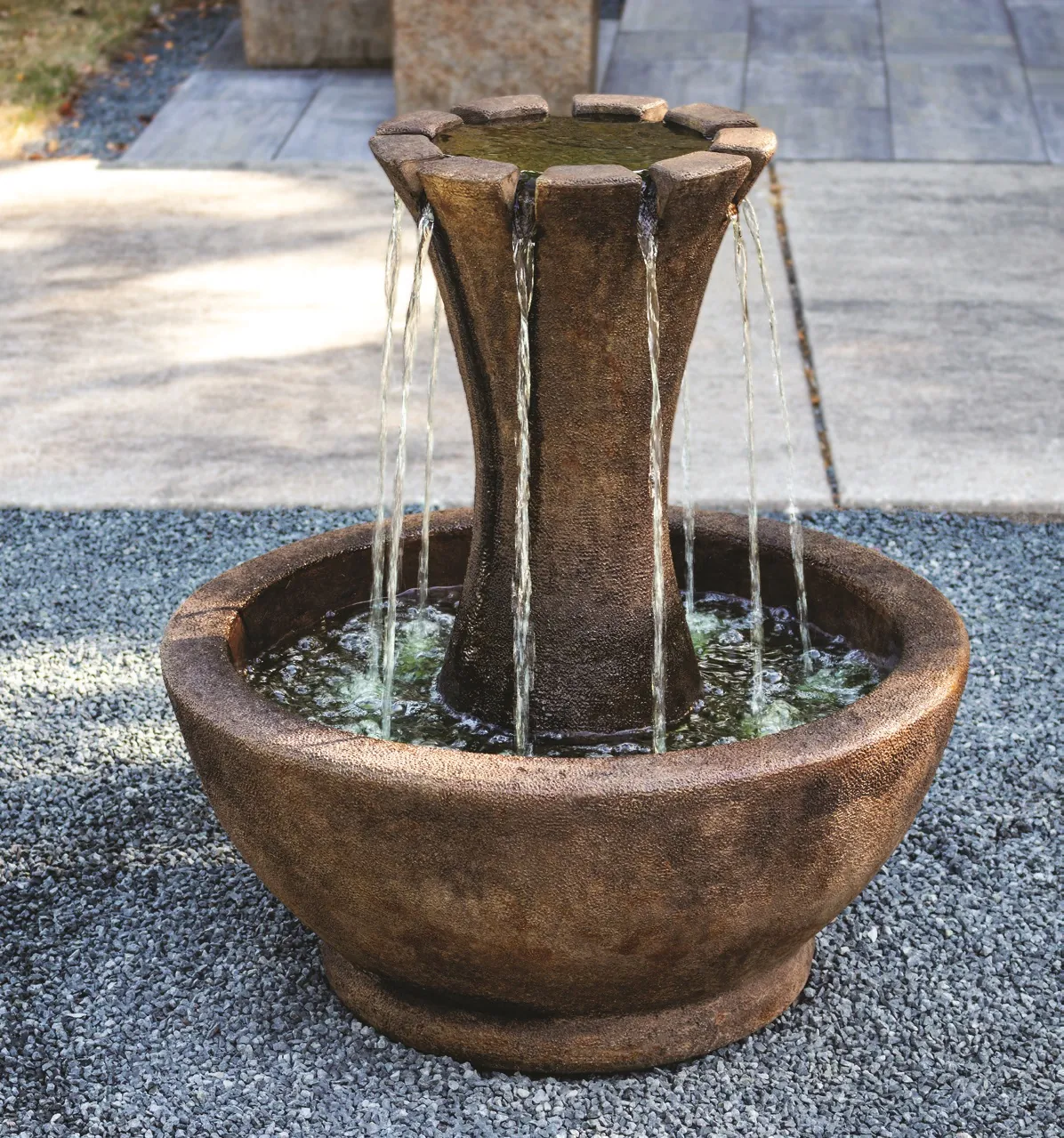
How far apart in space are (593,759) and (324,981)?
0.89 meters

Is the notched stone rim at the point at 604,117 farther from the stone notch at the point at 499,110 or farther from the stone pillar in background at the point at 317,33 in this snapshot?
the stone pillar in background at the point at 317,33

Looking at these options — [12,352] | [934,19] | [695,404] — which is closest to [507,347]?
[695,404]

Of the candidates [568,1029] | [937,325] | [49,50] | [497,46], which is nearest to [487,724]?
[568,1029]

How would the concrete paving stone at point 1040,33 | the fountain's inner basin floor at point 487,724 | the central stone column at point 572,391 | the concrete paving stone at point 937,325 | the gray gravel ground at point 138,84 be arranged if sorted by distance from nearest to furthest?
the central stone column at point 572,391 < the fountain's inner basin floor at point 487,724 < the concrete paving stone at point 937,325 < the gray gravel ground at point 138,84 < the concrete paving stone at point 1040,33

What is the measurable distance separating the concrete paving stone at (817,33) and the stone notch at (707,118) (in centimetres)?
674

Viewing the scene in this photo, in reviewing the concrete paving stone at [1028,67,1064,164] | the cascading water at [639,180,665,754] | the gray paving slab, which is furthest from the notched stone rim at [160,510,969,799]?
the gray paving slab

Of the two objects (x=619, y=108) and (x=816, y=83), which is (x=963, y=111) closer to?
(x=816, y=83)

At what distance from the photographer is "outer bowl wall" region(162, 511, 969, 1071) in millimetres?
2113

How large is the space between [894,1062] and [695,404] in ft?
10.3

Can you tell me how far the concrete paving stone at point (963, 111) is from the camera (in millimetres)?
7871

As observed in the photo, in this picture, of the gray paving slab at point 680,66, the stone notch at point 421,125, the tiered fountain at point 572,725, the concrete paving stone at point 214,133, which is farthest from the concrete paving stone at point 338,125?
the tiered fountain at point 572,725

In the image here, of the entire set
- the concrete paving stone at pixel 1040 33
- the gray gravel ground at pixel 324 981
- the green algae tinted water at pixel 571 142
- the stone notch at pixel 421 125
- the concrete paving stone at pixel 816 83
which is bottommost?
the gray gravel ground at pixel 324 981

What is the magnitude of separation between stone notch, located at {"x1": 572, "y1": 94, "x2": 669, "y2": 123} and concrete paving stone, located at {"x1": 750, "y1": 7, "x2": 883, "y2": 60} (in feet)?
21.8

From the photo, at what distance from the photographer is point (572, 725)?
2615mm
